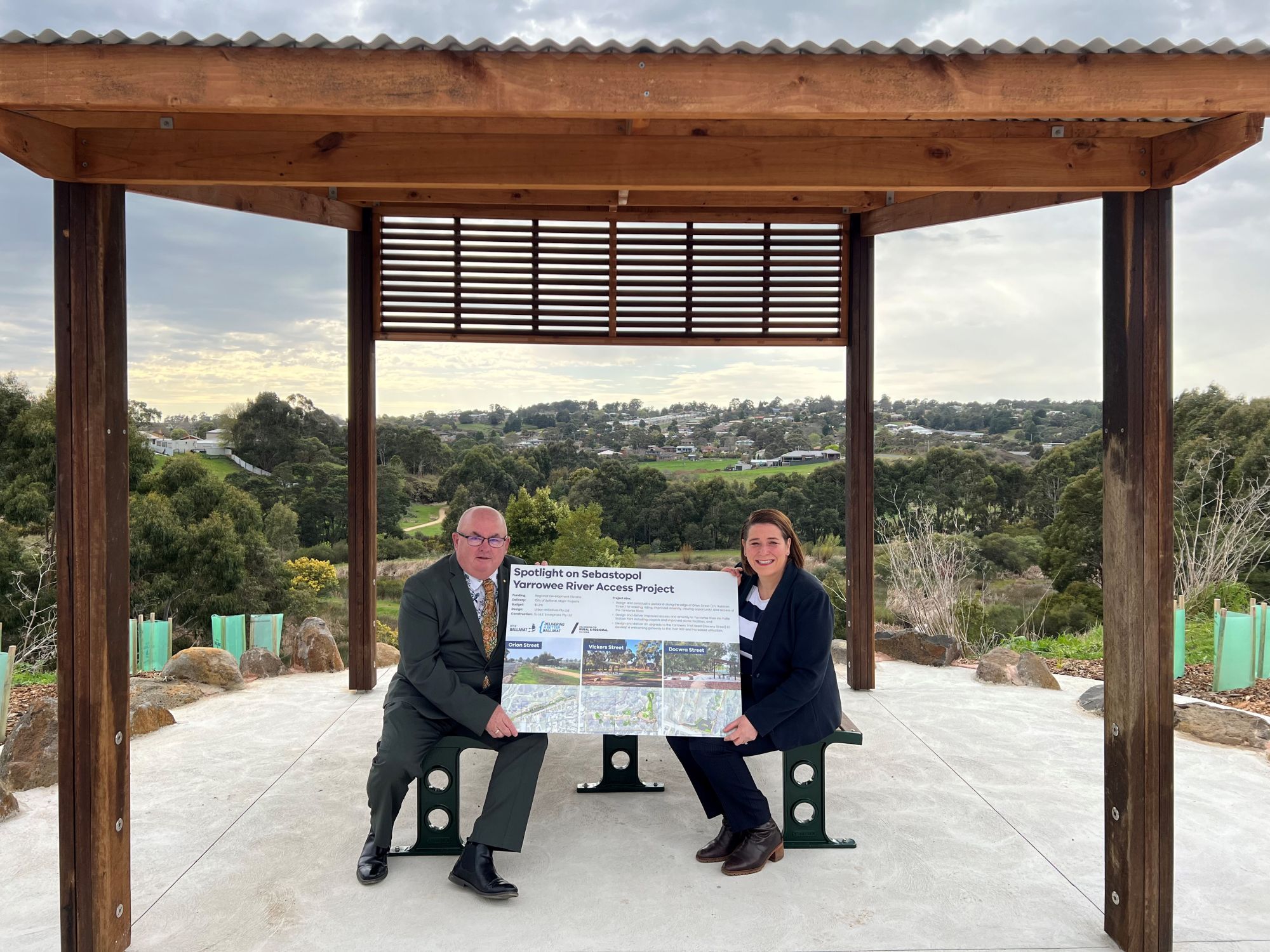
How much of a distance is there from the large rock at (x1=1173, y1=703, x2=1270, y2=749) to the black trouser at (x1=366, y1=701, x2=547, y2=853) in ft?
11.9

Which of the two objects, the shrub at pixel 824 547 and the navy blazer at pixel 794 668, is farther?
the shrub at pixel 824 547

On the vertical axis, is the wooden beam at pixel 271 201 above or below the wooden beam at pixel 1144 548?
above

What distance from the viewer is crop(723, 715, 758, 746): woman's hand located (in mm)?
2943

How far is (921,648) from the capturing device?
6379mm

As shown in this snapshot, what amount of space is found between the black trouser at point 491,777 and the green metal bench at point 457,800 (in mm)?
49

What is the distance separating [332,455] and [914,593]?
10.8m

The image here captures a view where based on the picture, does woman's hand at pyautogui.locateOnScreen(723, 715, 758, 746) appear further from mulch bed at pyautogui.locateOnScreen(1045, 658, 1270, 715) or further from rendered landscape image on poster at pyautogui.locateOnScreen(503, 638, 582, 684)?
mulch bed at pyautogui.locateOnScreen(1045, 658, 1270, 715)

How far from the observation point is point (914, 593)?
26.3ft

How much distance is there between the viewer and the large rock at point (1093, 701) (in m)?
4.91

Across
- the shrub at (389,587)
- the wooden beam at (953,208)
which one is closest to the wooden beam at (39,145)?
the wooden beam at (953,208)

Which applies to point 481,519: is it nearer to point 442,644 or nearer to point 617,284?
point 442,644

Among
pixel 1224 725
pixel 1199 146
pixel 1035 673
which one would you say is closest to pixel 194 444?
pixel 1035 673

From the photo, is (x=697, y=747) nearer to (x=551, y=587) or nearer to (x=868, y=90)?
(x=551, y=587)

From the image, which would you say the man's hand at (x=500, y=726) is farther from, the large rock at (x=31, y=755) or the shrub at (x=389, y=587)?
the shrub at (x=389, y=587)
